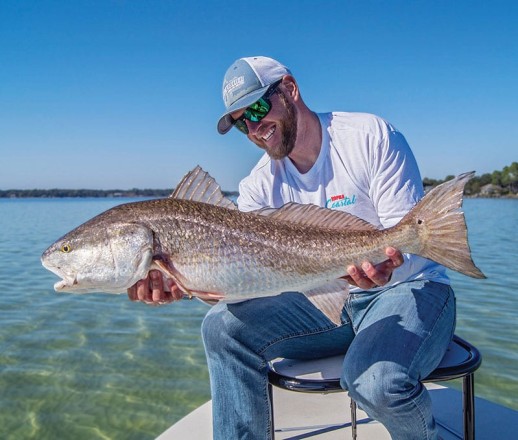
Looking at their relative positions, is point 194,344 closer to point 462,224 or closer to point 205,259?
point 205,259

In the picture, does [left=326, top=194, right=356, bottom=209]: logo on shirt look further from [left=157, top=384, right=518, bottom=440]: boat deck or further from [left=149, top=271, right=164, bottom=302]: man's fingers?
[left=157, top=384, right=518, bottom=440]: boat deck

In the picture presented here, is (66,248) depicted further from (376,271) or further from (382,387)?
(382,387)

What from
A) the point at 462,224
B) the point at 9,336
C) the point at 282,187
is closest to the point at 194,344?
the point at 9,336

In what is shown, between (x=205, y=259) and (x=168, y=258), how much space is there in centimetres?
21

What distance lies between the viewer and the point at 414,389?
2.71 meters

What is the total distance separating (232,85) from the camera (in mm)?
3666

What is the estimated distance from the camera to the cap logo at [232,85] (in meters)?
3.63

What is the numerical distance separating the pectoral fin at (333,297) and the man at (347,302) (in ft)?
0.27

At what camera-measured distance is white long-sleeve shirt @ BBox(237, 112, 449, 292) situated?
130 inches

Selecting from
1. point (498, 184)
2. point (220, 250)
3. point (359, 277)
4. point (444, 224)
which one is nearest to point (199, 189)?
point (220, 250)

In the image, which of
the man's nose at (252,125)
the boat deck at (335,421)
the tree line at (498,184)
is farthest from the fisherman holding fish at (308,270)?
the tree line at (498,184)

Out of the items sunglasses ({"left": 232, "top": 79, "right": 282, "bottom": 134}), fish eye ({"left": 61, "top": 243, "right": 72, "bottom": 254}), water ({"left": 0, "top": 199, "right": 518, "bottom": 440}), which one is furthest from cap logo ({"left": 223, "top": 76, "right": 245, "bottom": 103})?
water ({"left": 0, "top": 199, "right": 518, "bottom": 440})

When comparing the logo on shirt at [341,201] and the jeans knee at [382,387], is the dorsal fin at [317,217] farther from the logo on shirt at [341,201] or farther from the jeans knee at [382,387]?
the jeans knee at [382,387]

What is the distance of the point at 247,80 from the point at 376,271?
1580 millimetres
